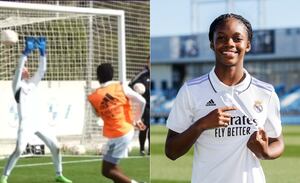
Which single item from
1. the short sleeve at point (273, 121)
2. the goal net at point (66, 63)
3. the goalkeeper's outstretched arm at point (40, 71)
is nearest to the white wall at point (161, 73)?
the goal net at point (66, 63)

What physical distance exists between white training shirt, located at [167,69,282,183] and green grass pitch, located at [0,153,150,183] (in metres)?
6.71

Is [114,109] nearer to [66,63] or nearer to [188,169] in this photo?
[188,169]

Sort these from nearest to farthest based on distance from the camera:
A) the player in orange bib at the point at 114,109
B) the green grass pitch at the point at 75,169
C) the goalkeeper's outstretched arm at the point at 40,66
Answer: the player in orange bib at the point at 114,109
the goalkeeper's outstretched arm at the point at 40,66
the green grass pitch at the point at 75,169

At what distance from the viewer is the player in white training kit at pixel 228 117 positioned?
8.38ft

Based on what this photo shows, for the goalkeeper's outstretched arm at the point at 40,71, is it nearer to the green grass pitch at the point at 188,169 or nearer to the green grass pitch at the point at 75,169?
the green grass pitch at the point at 75,169

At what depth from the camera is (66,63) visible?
44.6ft

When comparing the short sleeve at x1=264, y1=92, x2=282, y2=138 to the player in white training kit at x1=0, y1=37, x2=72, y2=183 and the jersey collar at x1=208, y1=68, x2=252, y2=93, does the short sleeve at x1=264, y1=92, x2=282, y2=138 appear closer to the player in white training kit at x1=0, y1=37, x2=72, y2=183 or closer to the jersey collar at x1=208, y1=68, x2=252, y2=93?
the jersey collar at x1=208, y1=68, x2=252, y2=93

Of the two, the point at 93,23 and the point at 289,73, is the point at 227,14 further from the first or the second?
the point at 289,73

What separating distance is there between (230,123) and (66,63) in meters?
11.2

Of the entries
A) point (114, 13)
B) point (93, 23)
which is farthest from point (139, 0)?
point (114, 13)

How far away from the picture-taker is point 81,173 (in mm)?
10141

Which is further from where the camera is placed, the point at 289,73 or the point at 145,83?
the point at 289,73

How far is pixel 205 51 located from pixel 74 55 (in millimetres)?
25459

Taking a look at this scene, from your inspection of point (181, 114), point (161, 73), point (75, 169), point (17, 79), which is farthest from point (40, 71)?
point (161, 73)
